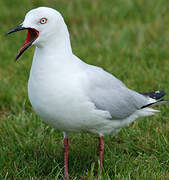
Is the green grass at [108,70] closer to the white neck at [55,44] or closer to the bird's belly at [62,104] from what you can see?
the bird's belly at [62,104]

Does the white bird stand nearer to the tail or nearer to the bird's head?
the bird's head

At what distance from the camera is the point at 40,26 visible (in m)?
3.74

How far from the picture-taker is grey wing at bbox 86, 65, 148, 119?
4.01 m

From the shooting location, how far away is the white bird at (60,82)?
12.3 feet

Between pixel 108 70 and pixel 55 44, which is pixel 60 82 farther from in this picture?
pixel 108 70

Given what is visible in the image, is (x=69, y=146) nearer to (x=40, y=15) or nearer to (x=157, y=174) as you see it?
(x=157, y=174)

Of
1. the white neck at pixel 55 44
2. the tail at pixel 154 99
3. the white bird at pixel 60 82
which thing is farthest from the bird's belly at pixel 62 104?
the tail at pixel 154 99

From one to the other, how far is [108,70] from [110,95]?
86.8 inches

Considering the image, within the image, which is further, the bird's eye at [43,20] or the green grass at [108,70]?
the green grass at [108,70]

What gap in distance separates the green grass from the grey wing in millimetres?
504

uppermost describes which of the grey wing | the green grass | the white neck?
the white neck

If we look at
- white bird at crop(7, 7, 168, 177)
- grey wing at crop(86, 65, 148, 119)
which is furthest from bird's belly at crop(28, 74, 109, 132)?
grey wing at crop(86, 65, 148, 119)

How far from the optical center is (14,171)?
4.19m

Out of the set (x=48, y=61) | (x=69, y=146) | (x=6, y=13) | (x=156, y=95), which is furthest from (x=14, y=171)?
(x=6, y=13)
